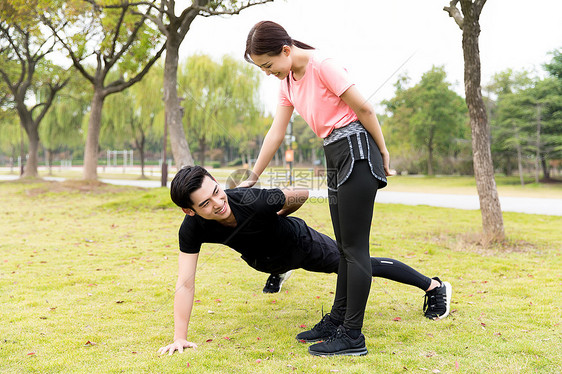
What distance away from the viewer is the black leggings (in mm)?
2189

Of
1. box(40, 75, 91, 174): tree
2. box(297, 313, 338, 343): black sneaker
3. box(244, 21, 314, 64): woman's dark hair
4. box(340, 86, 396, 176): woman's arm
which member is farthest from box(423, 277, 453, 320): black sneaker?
box(40, 75, 91, 174): tree

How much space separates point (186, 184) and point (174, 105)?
932cm

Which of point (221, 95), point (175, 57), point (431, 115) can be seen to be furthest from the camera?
point (431, 115)

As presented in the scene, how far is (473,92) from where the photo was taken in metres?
5.52

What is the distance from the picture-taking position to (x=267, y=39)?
205 cm

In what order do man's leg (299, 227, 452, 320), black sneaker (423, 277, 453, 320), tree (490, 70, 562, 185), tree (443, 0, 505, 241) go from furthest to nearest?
tree (490, 70, 562, 185), tree (443, 0, 505, 241), black sneaker (423, 277, 453, 320), man's leg (299, 227, 452, 320)

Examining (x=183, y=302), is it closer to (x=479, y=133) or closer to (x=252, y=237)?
(x=252, y=237)

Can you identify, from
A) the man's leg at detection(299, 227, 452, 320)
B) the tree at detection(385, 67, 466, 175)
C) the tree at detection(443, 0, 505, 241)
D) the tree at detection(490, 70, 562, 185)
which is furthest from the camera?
the tree at detection(385, 67, 466, 175)

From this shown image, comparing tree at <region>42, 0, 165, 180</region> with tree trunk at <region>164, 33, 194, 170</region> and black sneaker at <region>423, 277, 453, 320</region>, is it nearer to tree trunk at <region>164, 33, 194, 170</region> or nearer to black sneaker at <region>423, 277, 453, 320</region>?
tree trunk at <region>164, 33, 194, 170</region>

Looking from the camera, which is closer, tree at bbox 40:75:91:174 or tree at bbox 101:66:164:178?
tree at bbox 101:66:164:178

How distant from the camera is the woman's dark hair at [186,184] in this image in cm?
221

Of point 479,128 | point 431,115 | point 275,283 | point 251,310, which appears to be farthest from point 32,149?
point 431,115

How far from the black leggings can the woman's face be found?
57cm

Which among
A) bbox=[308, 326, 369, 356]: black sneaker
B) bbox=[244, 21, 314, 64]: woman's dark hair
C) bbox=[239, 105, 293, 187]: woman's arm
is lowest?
bbox=[308, 326, 369, 356]: black sneaker
